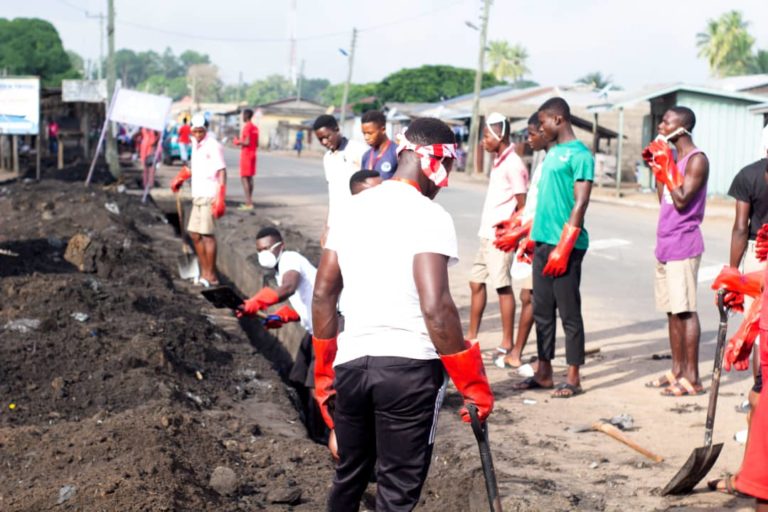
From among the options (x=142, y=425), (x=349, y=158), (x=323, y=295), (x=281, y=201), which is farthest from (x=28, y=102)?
(x=323, y=295)

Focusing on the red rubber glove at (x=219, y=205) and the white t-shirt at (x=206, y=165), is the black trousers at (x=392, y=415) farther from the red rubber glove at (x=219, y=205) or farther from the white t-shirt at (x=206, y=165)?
the white t-shirt at (x=206, y=165)

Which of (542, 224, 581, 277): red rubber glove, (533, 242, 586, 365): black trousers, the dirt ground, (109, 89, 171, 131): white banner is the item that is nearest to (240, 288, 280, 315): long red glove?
the dirt ground

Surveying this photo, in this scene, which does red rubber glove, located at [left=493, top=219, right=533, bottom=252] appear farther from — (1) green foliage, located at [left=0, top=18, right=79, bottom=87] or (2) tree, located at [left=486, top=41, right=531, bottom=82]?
(2) tree, located at [left=486, top=41, right=531, bottom=82]

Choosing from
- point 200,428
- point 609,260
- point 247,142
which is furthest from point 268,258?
point 247,142

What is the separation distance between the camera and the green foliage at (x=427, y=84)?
238 ft

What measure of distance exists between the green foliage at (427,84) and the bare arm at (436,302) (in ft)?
228

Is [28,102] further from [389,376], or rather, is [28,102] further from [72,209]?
[389,376]

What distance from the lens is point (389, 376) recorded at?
11.7 feet

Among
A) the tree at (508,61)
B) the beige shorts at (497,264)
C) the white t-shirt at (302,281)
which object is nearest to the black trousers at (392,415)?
the white t-shirt at (302,281)

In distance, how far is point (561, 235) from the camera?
6.93m

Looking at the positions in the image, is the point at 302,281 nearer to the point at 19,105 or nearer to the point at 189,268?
the point at 189,268

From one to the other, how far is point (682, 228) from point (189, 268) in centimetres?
705

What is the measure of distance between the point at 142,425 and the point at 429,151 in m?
2.54

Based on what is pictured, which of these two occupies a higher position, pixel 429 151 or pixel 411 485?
pixel 429 151
